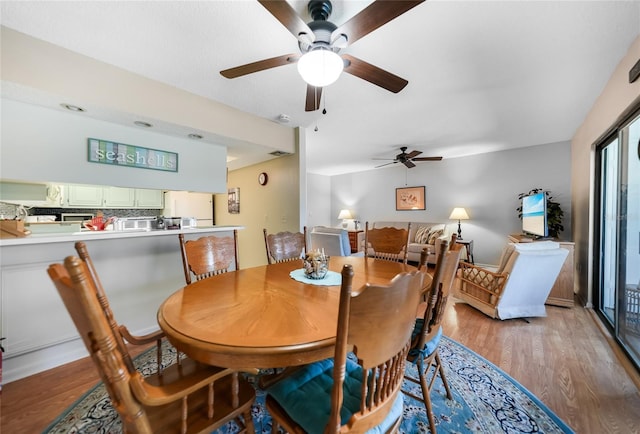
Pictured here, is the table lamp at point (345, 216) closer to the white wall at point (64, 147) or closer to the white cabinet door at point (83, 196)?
the white wall at point (64, 147)

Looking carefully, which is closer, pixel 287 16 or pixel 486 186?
pixel 287 16

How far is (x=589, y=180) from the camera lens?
10.2 feet

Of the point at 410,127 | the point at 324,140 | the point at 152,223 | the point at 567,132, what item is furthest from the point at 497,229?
the point at 152,223

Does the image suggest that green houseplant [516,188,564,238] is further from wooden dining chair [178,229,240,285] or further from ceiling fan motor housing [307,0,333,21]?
wooden dining chair [178,229,240,285]

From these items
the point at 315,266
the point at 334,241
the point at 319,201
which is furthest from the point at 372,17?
the point at 319,201

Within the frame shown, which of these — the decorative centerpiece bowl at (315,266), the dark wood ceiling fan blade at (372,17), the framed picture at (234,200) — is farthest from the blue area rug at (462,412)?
the framed picture at (234,200)

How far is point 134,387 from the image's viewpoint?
661 mm

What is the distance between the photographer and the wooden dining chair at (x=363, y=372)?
2.19ft

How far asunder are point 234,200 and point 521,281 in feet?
15.0

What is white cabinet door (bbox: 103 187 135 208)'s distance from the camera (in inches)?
163

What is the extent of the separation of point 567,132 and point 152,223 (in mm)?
5932

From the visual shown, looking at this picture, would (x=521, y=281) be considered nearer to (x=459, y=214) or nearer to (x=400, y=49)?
(x=400, y=49)

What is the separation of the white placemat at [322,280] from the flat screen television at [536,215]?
3.33m

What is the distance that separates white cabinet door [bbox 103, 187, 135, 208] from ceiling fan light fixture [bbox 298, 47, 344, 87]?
4177mm
